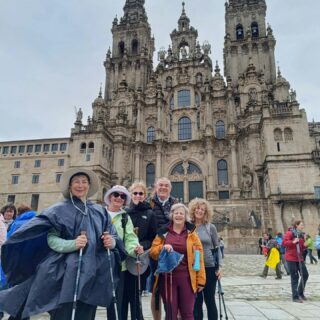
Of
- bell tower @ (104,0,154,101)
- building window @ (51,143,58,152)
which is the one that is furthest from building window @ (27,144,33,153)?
bell tower @ (104,0,154,101)

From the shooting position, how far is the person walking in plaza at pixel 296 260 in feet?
23.6

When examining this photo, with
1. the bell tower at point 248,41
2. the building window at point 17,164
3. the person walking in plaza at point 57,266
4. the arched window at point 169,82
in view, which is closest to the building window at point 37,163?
the building window at point 17,164

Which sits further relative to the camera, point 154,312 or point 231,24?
point 231,24

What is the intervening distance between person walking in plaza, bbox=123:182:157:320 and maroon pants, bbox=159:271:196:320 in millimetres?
651

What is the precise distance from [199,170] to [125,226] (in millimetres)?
34660

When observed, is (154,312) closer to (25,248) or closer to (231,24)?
(25,248)

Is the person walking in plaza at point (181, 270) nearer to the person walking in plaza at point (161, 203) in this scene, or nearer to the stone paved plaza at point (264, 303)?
the person walking in plaza at point (161, 203)

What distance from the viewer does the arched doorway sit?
121 feet

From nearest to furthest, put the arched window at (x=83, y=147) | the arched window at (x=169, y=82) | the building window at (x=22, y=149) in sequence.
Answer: the arched window at (x=83, y=147) → the building window at (x=22, y=149) → the arched window at (x=169, y=82)

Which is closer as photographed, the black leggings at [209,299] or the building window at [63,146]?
the black leggings at [209,299]

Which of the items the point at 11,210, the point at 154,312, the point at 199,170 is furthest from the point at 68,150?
→ the point at 154,312

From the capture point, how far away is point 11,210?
20.3ft

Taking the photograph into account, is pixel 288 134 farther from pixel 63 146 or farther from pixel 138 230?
pixel 138 230

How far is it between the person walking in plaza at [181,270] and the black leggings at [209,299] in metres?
0.70
